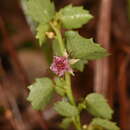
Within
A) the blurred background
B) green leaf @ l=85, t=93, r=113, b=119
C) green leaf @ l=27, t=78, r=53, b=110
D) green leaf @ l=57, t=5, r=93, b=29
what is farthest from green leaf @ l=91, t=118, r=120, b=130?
the blurred background

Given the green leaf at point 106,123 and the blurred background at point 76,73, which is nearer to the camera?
the green leaf at point 106,123

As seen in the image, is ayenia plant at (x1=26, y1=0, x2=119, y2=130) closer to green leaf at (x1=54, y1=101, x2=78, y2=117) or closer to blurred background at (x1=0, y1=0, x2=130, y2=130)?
green leaf at (x1=54, y1=101, x2=78, y2=117)

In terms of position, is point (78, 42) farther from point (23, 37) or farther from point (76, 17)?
point (23, 37)

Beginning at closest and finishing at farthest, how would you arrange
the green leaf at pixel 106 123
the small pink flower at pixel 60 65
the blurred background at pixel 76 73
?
the small pink flower at pixel 60 65 → the green leaf at pixel 106 123 → the blurred background at pixel 76 73

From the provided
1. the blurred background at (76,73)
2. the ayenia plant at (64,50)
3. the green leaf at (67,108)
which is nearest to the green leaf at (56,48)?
the ayenia plant at (64,50)

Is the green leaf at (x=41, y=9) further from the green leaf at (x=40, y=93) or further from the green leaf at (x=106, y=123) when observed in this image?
the green leaf at (x=106, y=123)

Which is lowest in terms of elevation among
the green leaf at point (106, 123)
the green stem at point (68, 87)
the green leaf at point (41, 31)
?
the green leaf at point (106, 123)
